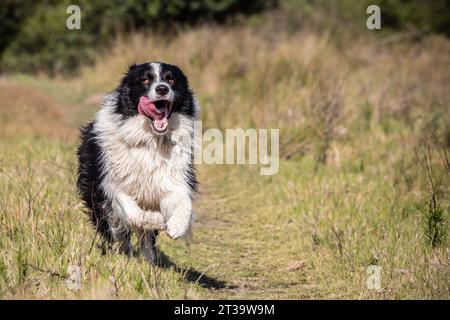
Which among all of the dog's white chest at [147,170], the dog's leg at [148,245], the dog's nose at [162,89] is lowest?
the dog's leg at [148,245]

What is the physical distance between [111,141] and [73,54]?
17.3 meters

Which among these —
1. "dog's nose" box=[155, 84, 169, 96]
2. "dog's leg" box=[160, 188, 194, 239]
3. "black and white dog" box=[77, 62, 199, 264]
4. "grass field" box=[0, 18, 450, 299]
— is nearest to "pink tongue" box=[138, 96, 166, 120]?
Result: "black and white dog" box=[77, 62, 199, 264]

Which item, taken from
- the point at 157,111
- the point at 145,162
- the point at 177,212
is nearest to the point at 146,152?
the point at 145,162

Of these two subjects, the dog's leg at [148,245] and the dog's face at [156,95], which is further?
the dog's leg at [148,245]

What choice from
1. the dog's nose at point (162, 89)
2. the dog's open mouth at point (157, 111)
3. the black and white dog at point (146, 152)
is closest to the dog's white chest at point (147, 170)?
the black and white dog at point (146, 152)

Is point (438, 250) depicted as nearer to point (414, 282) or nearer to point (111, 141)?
point (414, 282)

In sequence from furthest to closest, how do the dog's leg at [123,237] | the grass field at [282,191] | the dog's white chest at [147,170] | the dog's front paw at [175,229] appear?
the dog's leg at [123,237], the dog's white chest at [147,170], the dog's front paw at [175,229], the grass field at [282,191]

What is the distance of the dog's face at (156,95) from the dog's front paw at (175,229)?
0.72 m

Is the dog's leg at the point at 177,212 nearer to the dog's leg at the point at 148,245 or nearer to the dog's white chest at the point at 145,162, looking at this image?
the dog's white chest at the point at 145,162

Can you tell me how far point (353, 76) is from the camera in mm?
13961

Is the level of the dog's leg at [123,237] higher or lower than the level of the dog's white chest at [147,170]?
lower

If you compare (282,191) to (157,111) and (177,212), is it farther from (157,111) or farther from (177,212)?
(177,212)

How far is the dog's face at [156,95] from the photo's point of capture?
18.4 ft
